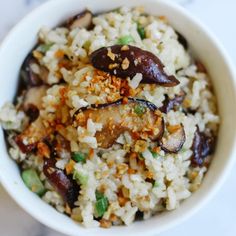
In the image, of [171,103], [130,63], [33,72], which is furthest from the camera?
[33,72]

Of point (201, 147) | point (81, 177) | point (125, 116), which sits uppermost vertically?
point (125, 116)

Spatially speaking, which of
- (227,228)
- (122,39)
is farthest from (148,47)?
(227,228)

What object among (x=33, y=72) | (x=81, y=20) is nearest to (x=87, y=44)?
(x=81, y=20)

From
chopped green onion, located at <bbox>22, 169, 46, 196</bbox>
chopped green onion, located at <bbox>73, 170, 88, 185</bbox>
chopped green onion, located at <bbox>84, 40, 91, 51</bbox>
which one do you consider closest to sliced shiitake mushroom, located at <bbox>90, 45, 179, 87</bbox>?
chopped green onion, located at <bbox>84, 40, 91, 51</bbox>

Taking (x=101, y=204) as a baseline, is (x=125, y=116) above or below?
above

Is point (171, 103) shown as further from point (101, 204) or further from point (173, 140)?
point (101, 204)

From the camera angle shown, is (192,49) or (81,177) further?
(192,49)

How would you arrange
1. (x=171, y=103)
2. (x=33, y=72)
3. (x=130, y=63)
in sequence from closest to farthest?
(x=130, y=63)
(x=171, y=103)
(x=33, y=72)

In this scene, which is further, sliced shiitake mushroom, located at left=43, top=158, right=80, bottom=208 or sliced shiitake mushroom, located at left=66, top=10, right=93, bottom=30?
sliced shiitake mushroom, located at left=66, top=10, right=93, bottom=30

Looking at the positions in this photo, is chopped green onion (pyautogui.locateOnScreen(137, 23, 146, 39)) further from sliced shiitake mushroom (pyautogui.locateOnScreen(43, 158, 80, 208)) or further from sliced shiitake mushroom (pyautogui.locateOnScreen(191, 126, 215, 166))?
sliced shiitake mushroom (pyautogui.locateOnScreen(43, 158, 80, 208))
